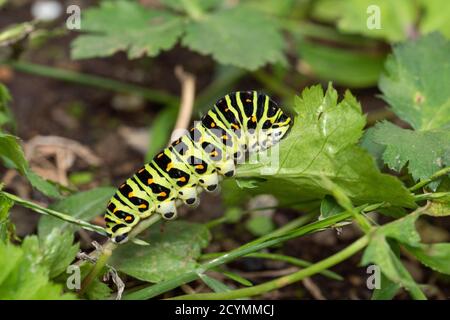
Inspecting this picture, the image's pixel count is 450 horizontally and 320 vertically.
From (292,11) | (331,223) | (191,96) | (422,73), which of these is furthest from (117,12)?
(331,223)

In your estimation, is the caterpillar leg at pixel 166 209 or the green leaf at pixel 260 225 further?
the green leaf at pixel 260 225

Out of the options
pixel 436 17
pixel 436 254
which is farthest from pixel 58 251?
pixel 436 17

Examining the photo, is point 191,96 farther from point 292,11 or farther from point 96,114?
point 292,11

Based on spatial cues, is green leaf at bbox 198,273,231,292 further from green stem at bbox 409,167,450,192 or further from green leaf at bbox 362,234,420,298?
green stem at bbox 409,167,450,192

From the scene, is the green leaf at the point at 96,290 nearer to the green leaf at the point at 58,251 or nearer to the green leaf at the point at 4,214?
the green leaf at the point at 58,251

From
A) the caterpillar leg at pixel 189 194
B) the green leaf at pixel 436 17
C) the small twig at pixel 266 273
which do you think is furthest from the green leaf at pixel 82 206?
the green leaf at pixel 436 17

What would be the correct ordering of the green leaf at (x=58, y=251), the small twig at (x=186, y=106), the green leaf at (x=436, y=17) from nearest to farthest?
the green leaf at (x=58, y=251)
the small twig at (x=186, y=106)
the green leaf at (x=436, y=17)
